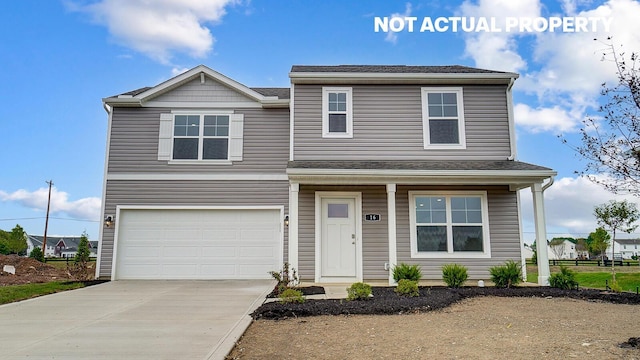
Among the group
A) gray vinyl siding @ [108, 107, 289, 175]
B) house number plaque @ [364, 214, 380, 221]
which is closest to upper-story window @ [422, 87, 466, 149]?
house number plaque @ [364, 214, 380, 221]

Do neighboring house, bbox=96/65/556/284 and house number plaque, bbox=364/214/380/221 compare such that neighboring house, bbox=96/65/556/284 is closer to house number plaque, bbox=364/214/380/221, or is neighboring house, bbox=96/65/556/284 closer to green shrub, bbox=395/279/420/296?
house number plaque, bbox=364/214/380/221

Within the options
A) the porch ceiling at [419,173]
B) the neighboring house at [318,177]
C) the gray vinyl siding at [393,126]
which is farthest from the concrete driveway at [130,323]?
the gray vinyl siding at [393,126]

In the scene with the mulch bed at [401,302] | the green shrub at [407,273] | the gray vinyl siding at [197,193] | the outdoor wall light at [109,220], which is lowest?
the mulch bed at [401,302]

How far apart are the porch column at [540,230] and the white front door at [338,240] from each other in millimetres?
4260

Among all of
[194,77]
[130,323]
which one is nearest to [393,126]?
[194,77]

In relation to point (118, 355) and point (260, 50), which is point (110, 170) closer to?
point (260, 50)

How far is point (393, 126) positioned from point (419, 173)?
1.99 metres

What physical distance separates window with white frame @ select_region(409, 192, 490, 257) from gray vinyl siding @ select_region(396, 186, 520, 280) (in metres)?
0.13

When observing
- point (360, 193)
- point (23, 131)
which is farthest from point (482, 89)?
point (23, 131)

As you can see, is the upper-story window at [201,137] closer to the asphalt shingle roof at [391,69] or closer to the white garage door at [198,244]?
the white garage door at [198,244]

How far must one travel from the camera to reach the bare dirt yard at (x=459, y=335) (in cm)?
400

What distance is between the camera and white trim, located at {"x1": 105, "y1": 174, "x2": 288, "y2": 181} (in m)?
10.8

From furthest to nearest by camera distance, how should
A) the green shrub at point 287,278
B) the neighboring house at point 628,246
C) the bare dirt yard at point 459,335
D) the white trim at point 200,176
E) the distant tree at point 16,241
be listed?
the neighboring house at point 628,246
the distant tree at point 16,241
the white trim at point 200,176
the green shrub at point 287,278
the bare dirt yard at point 459,335

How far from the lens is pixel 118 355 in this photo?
404 cm
